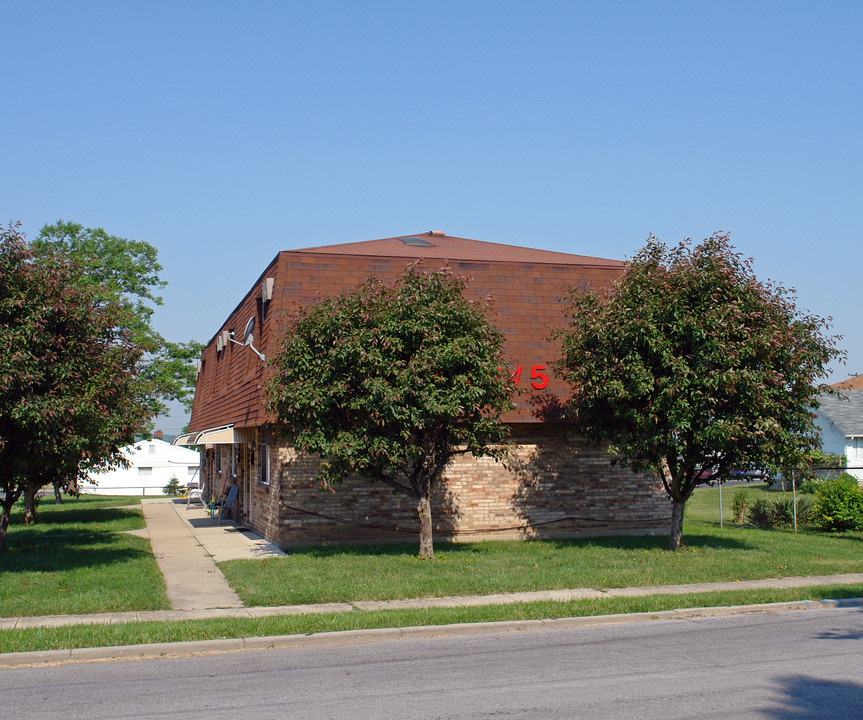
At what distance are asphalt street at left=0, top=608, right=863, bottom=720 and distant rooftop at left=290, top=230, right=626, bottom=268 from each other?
11.7 m

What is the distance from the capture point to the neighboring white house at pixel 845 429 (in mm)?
43625

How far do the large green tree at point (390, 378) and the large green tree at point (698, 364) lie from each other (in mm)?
2131

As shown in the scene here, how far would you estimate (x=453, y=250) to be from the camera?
76.0ft

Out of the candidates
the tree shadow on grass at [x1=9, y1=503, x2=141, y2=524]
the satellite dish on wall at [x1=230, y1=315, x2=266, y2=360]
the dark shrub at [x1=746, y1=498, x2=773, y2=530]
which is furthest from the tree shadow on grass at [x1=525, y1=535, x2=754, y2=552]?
the tree shadow on grass at [x1=9, y1=503, x2=141, y2=524]

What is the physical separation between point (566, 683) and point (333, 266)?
12383 mm

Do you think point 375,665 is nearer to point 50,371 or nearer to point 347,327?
point 347,327

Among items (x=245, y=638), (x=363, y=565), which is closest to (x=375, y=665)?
(x=245, y=638)

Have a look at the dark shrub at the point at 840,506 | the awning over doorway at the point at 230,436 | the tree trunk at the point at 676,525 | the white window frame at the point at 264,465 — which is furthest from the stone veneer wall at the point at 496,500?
the dark shrub at the point at 840,506

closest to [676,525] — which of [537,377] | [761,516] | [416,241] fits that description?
[537,377]

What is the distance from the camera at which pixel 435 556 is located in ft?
51.8

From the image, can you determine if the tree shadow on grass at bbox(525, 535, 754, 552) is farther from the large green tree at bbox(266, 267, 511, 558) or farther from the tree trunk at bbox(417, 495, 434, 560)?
the large green tree at bbox(266, 267, 511, 558)

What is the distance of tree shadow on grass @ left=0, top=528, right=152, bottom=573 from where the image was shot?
15.0m

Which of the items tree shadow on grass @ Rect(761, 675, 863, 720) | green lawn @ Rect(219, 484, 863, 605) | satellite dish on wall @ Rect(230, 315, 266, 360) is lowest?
green lawn @ Rect(219, 484, 863, 605)

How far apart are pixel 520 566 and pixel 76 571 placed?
25.6 ft
